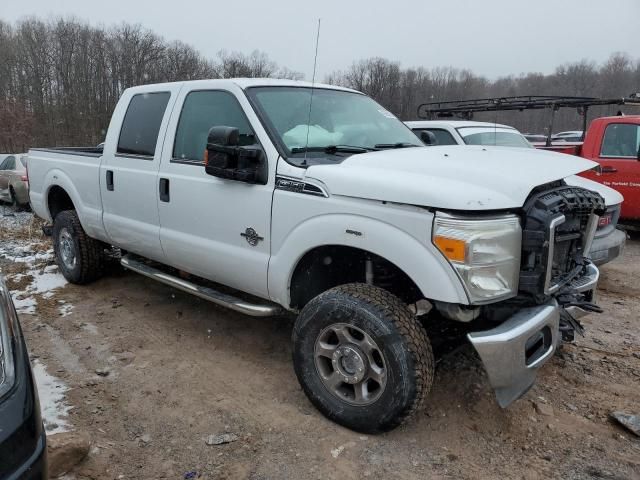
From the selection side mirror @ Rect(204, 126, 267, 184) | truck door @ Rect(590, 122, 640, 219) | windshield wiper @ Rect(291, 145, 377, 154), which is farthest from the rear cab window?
truck door @ Rect(590, 122, 640, 219)

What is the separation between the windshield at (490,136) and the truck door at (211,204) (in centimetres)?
443

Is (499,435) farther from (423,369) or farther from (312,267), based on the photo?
(312,267)

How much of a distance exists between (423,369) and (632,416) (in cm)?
141

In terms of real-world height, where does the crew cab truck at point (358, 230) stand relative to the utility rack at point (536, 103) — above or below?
below

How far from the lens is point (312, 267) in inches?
129

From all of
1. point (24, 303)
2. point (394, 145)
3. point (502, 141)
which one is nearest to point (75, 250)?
point (24, 303)

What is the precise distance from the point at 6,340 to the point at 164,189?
2325 mm

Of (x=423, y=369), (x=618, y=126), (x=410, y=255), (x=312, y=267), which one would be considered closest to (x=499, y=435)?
(x=423, y=369)

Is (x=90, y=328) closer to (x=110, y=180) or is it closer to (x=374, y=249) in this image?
(x=110, y=180)

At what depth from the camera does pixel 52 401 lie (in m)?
3.22

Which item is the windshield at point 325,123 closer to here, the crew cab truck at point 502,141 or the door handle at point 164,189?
the door handle at point 164,189

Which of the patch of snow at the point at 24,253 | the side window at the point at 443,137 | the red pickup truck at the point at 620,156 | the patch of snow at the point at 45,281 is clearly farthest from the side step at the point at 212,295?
the red pickup truck at the point at 620,156

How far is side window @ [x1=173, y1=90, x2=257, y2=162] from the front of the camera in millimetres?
3610

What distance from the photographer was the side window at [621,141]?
761 cm
